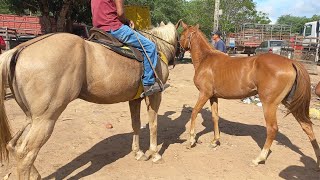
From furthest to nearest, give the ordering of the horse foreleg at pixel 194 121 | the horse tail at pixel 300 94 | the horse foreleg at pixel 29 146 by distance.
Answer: the horse foreleg at pixel 194 121
the horse tail at pixel 300 94
the horse foreleg at pixel 29 146

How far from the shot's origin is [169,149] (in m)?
5.49

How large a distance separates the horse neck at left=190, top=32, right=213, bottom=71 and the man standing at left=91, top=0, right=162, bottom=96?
5.73ft

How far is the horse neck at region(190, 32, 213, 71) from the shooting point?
6.13 metres

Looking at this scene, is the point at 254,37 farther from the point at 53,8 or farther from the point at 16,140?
the point at 16,140

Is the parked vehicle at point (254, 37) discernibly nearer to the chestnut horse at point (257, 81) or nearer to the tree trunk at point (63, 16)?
the tree trunk at point (63, 16)

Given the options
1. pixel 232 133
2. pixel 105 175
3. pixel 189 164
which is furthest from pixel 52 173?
pixel 232 133

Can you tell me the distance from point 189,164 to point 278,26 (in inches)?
1365

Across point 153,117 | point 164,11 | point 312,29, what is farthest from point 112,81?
point 312,29

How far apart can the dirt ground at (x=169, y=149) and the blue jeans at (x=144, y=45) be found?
1375mm

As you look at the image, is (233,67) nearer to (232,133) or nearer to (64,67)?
(232,133)

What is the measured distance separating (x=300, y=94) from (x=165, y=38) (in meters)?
2.36

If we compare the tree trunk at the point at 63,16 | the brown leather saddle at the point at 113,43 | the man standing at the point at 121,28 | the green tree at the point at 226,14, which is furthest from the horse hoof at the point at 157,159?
the green tree at the point at 226,14

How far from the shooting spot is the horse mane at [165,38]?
5.19 meters

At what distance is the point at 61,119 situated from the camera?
6742 millimetres
